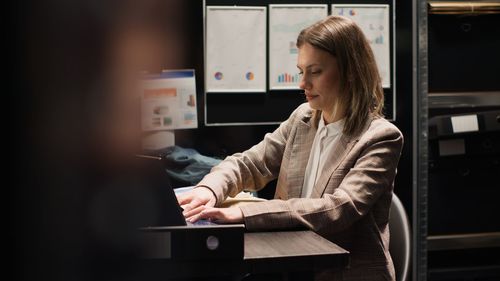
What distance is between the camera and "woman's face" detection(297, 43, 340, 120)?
1718 millimetres

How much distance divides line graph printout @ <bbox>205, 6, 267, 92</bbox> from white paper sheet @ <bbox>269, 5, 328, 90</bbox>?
41 mm

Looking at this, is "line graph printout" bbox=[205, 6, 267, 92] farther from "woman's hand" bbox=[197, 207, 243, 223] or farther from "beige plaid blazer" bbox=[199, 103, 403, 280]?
"woman's hand" bbox=[197, 207, 243, 223]

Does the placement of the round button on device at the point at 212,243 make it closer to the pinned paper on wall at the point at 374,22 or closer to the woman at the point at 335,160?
the woman at the point at 335,160

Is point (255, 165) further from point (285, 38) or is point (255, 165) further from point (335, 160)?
point (285, 38)

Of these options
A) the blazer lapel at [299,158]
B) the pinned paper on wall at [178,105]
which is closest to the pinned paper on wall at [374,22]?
the pinned paper on wall at [178,105]

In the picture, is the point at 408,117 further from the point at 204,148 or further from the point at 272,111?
the point at 204,148

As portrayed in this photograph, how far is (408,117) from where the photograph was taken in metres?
3.01

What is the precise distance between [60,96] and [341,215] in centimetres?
135

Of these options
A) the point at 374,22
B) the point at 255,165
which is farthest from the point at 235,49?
the point at 255,165

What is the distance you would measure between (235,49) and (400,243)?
127cm

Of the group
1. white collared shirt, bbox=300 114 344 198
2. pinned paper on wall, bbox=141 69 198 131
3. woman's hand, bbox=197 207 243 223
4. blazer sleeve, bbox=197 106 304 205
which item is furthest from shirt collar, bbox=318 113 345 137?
pinned paper on wall, bbox=141 69 198 131

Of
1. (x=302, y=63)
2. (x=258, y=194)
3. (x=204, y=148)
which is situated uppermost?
(x=302, y=63)

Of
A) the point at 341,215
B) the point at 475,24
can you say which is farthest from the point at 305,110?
the point at 475,24

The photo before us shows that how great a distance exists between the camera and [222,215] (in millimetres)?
1308
